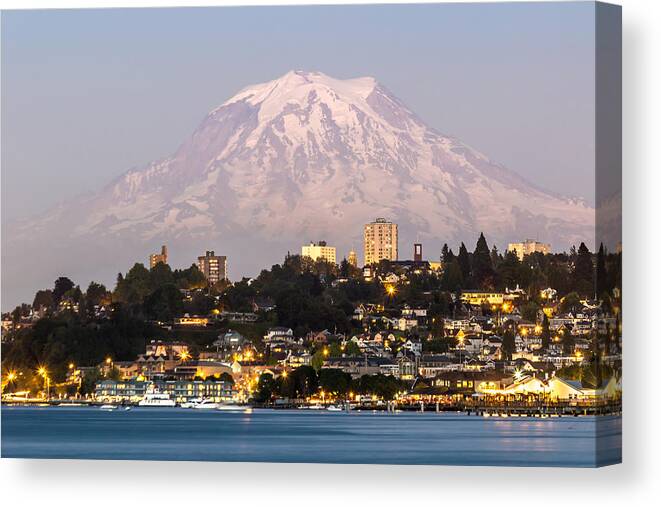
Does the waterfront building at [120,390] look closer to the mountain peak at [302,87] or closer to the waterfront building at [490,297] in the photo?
the waterfront building at [490,297]

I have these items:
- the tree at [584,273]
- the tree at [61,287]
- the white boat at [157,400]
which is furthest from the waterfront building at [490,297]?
the white boat at [157,400]

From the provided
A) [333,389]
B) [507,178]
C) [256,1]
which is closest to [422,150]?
[507,178]

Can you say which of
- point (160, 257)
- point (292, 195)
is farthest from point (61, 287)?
point (292, 195)

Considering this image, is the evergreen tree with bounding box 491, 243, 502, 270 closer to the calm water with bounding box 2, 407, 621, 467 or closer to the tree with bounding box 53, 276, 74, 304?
the calm water with bounding box 2, 407, 621, 467

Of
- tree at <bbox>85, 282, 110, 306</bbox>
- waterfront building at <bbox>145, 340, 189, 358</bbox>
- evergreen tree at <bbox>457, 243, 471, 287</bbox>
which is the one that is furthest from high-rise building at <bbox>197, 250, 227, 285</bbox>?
evergreen tree at <bbox>457, 243, 471, 287</bbox>

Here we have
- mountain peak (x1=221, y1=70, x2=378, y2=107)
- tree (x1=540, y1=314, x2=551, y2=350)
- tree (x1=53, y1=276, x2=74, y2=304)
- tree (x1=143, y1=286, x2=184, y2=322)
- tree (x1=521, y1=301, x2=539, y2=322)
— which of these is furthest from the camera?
tree (x1=143, y1=286, x2=184, y2=322)
